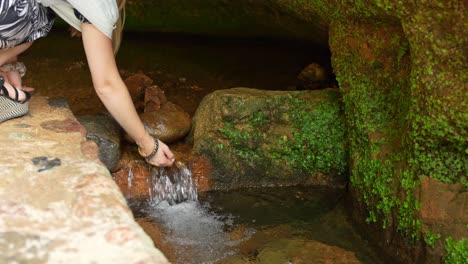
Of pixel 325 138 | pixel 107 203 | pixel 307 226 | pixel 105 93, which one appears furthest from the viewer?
pixel 325 138

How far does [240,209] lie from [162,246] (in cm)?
79

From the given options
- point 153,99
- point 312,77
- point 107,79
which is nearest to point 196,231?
point 153,99

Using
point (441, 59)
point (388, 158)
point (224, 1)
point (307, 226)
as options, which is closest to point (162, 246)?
point (307, 226)

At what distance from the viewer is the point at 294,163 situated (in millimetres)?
4750

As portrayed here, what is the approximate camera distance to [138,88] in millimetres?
5324

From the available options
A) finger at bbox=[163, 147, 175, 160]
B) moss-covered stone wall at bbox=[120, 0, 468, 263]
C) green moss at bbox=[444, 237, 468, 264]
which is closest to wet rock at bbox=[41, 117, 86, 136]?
finger at bbox=[163, 147, 175, 160]

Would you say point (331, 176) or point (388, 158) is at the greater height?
point (388, 158)

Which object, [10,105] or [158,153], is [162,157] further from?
[10,105]

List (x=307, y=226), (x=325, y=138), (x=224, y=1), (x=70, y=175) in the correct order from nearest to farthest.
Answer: (x=70, y=175)
(x=307, y=226)
(x=325, y=138)
(x=224, y=1)

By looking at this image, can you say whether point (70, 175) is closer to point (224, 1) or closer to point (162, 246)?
point (162, 246)

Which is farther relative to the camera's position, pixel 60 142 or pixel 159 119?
pixel 159 119

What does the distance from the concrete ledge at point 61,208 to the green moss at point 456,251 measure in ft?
6.47

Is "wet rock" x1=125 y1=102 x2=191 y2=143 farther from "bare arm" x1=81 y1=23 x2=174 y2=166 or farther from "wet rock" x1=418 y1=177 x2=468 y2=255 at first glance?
"wet rock" x1=418 y1=177 x2=468 y2=255

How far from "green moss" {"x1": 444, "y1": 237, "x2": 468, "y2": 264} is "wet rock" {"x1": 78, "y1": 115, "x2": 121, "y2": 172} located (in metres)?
2.50
